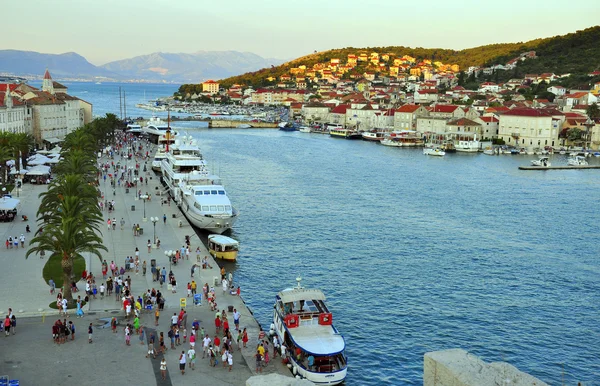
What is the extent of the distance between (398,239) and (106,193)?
80.1 ft

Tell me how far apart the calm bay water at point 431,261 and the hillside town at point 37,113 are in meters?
24.8

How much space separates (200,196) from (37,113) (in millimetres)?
45985

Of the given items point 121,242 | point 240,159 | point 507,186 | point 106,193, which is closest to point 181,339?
point 121,242

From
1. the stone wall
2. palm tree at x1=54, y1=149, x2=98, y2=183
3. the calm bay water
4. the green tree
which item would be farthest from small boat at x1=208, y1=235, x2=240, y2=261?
the green tree

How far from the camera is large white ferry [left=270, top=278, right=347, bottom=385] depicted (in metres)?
20.7

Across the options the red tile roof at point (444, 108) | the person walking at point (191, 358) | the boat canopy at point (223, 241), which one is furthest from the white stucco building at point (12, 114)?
the red tile roof at point (444, 108)

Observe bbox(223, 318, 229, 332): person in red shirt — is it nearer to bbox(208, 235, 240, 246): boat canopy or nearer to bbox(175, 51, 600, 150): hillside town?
bbox(208, 235, 240, 246): boat canopy

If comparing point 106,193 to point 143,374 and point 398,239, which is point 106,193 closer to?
point 398,239

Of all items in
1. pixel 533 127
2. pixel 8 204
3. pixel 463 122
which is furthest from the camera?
pixel 463 122

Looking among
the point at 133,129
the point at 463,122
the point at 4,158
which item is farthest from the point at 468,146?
the point at 4,158

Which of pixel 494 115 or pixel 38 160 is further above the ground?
pixel 494 115

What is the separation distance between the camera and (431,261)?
121 ft

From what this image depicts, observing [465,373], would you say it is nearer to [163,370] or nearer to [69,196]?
[163,370]

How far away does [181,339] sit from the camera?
22.5 meters
